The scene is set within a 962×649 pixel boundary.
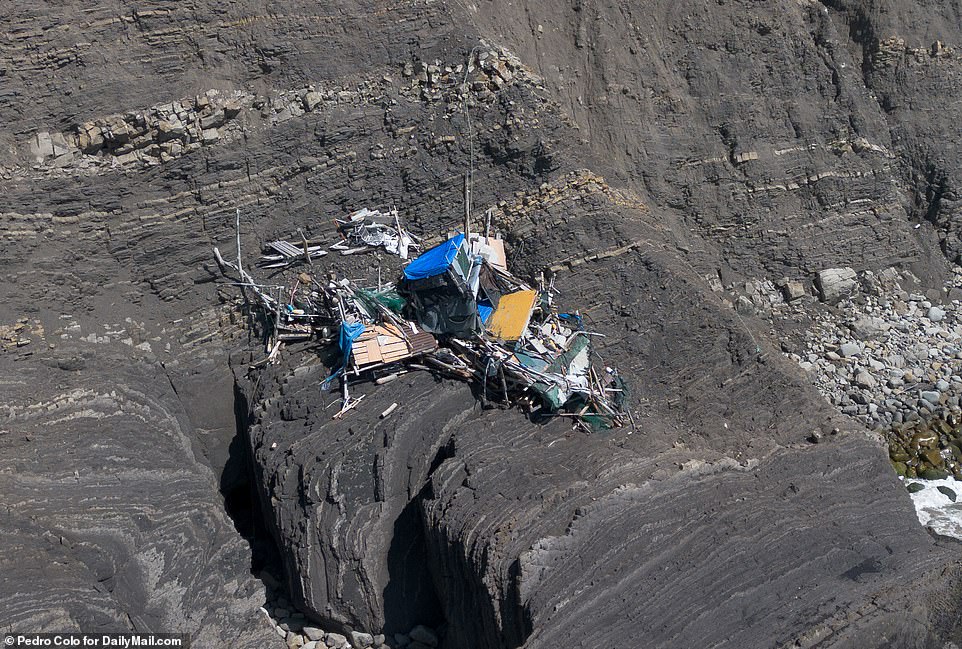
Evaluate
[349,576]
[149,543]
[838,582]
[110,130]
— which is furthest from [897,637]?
[110,130]

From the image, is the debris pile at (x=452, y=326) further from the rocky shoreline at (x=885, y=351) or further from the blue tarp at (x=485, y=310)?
the rocky shoreline at (x=885, y=351)

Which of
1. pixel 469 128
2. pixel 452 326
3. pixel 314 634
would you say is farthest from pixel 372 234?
pixel 314 634

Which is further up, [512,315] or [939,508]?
[512,315]

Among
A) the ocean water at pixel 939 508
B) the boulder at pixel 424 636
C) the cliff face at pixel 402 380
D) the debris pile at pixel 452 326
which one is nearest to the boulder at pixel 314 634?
the cliff face at pixel 402 380

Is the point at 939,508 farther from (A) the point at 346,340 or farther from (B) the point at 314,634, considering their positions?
(B) the point at 314,634

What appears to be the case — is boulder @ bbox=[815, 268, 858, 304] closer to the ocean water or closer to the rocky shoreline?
the rocky shoreline

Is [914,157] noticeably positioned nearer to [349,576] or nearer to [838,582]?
[838,582]
